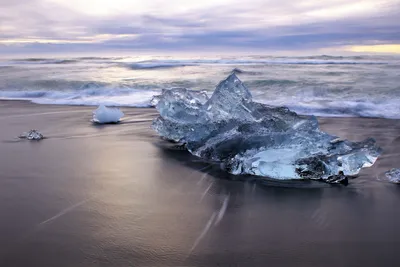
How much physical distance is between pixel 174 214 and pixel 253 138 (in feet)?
5.55

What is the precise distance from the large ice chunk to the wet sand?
0.20 meters

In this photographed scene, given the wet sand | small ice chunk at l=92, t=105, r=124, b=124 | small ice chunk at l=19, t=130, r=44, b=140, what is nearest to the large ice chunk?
the wet sand

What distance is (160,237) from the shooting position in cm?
284

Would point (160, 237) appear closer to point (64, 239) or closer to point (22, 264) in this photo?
point (64, 239)

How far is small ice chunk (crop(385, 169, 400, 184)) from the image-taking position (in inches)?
157

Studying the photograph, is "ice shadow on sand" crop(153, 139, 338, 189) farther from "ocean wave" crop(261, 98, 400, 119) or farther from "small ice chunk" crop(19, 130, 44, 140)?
"ocean wave" crop(261, 98, 400, 119)

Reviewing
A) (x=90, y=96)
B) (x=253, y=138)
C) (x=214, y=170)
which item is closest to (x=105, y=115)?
(x=214, y=170)

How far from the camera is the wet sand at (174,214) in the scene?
2.61m

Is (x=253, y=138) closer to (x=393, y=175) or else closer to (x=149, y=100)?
(x=393, y=175)

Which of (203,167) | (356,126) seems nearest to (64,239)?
(203,167)

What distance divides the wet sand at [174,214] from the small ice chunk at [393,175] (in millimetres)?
86

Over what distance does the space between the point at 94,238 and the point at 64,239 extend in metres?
0.22

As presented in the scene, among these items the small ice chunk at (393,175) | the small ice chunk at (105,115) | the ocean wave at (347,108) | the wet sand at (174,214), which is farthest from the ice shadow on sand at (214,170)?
the ocean wave at (347,108)

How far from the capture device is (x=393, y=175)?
405cm
